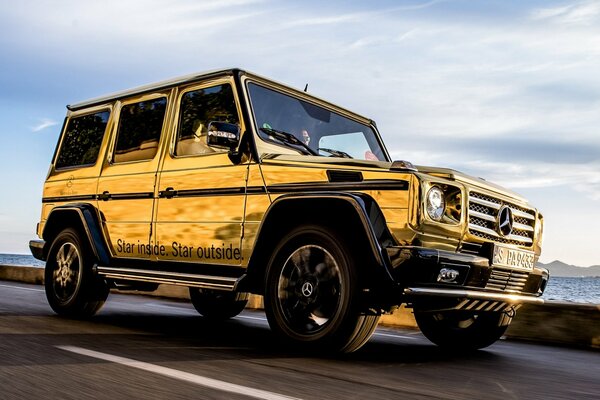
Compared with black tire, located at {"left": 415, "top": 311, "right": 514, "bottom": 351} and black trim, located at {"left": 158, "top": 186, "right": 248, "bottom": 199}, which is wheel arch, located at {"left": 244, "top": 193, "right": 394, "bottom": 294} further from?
black tire, located at {"left": 415, "top": 311, "right": 514, "bottom": 351}

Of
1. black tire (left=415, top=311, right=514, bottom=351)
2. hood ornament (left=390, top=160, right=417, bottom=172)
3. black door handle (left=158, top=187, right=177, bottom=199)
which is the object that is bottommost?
black tire (left=415, top=311, right=514, bottom=351)

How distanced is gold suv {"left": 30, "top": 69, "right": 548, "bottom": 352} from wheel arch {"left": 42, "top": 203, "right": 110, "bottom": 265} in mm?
16

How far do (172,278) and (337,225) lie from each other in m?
1.92

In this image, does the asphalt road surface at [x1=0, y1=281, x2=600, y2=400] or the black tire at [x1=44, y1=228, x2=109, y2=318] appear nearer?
the asphalt road surface at [x1=0, y1=281, x2=600, y2=400]

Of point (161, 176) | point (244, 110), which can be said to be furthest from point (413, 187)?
point (161, 176)

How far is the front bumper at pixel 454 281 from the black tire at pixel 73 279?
149 inches

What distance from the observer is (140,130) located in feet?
24.3

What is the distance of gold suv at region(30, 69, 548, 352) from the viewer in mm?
5066

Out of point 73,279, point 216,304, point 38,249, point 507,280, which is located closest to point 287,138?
point 507,280

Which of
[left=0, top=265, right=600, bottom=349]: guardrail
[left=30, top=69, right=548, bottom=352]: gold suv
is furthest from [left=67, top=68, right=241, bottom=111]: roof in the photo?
[left=0, top=265, right=600, bottom=349]: guardrail

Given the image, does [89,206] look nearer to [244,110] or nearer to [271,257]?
[244,110]

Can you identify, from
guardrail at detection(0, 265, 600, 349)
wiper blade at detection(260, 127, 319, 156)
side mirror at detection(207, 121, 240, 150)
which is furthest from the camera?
guardrail at detection(0, 265, 600, 349)

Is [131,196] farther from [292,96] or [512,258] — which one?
[512,258]

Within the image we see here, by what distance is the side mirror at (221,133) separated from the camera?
588 cm
